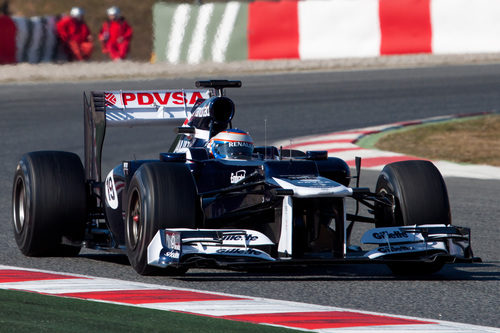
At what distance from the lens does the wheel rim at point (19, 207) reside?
791 cm

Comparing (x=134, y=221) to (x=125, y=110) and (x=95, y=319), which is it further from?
(x=125, y=110)

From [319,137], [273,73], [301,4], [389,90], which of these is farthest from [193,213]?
[301,4]

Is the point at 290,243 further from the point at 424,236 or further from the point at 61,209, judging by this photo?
the point at 61,209

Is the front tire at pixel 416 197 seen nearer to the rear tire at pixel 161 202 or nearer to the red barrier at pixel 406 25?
the rear tire at pixel 161 202

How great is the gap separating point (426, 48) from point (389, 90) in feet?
12.9

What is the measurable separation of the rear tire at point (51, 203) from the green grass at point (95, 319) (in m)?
1.70

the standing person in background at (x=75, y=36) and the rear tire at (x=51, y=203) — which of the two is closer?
the rear tire at (x=51, y=203)

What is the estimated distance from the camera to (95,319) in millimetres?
5363

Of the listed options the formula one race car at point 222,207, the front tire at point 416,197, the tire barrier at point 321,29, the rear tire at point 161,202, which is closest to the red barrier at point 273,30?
the tire barrier at point 321,29

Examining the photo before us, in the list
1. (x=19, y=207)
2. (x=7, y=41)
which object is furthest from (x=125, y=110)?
(x=7, y=41)

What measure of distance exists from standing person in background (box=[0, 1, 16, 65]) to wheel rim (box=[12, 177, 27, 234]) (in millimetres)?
17013

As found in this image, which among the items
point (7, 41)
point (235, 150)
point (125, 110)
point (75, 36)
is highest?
point (75, 36)

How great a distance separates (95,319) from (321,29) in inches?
755

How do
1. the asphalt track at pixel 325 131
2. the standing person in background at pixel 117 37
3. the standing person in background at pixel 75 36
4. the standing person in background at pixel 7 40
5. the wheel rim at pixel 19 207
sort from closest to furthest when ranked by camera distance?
the asphalt track at pixel 325 131, the wheel rim at pixel 19 207, the standing person in background at pixel 7 40, the standing person in background at pixel 75 36, the standing person in background at pixel 117 37
